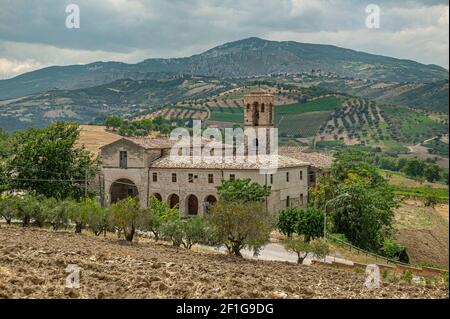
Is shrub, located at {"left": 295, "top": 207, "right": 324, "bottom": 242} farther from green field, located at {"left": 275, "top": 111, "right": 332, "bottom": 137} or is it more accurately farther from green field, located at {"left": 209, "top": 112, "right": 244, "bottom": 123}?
green field, located at {"left": 209, "top": 112, "right": 244, "bottom": 123}

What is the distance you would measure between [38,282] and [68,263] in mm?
4889

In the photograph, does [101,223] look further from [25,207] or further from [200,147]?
[200,147]

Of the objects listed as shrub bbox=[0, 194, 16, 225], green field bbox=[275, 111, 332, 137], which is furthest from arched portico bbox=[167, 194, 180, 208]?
green field bbox=[275, 111, 332, 137]

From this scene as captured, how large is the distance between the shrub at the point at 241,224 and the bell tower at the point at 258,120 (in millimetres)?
23290

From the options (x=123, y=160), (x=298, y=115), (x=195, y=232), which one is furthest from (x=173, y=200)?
(x=298, y=115)

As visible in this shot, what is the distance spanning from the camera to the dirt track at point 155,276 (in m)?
18.1

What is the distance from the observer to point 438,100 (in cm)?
18762

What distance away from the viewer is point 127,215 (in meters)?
37.8

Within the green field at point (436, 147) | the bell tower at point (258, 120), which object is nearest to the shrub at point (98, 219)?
the bell tower at point (258, 120)

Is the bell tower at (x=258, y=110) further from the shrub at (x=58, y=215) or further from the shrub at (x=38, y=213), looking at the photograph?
the shrub at (x=38, y=213)

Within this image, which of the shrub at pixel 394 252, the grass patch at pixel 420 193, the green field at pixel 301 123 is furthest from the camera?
the green field at pixel 301 123

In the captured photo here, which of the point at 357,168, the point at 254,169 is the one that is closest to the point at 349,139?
the point at 357,168

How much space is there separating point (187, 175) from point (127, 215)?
17479mm

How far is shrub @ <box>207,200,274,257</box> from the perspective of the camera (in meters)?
33.2
